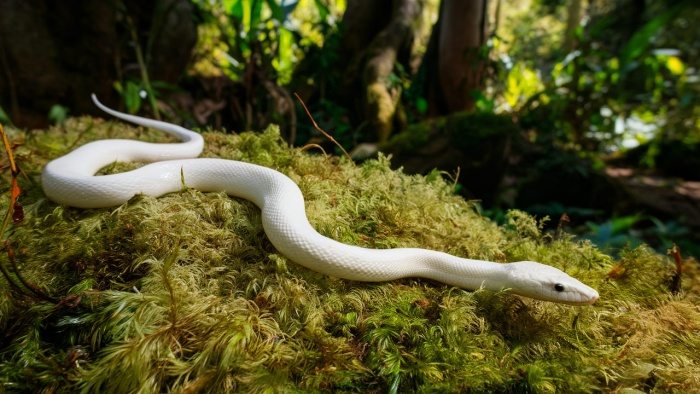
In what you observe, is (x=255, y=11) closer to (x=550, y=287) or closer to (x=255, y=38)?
(x=255, y=38)

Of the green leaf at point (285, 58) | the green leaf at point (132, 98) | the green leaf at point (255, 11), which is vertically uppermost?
the green leaf at point (255, 11)

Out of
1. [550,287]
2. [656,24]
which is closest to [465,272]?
[550,287]

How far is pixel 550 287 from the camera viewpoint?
177cm

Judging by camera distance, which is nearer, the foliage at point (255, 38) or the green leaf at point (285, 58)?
the foliage at point (255, 38)

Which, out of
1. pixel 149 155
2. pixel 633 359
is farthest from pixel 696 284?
pixel 149 155

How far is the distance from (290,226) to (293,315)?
1.56 feet

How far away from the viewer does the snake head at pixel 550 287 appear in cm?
174

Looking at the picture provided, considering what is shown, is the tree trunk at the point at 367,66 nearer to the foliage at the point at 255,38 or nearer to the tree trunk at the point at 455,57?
the foliage at the point at 255,38

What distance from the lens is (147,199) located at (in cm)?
208

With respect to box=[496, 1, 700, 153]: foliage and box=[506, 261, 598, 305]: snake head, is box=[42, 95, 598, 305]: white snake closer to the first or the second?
box=[506, 261, 598, 305]: snake head

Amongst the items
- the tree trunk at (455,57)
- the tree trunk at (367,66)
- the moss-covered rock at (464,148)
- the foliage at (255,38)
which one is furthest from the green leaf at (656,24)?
the tree trunk at (455,57)

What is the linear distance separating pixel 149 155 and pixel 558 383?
3.05m

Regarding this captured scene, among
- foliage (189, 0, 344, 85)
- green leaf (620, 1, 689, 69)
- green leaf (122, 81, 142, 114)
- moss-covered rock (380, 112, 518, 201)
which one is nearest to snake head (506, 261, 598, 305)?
green leaf (620, 1, 689, 69)

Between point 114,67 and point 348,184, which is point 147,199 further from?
point 114,67
